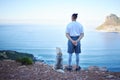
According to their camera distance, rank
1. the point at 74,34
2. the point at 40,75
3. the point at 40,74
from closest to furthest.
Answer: the point at 40,75 → the point at 40,74 → the point at 74,34

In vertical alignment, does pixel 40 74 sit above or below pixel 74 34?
below

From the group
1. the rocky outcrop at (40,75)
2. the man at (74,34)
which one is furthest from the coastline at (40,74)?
Result: the man at (74,34)

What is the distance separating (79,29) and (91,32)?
173 meters

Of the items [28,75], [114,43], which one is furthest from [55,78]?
[114,43]

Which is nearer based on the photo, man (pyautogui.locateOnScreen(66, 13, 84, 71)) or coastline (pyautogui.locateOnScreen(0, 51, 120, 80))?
coastline (pyautogui.locateOnScreen(0, 51, 120, 80))

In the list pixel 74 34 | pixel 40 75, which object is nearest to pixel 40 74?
pixel 40 75

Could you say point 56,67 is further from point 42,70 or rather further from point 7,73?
point 7,73

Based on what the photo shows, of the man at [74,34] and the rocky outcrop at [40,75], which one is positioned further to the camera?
the man at [74,34]

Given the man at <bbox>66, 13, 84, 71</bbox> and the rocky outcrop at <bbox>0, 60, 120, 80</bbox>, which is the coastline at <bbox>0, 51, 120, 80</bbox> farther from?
the man at <bbox>66, 13, 84, 71</bbox>

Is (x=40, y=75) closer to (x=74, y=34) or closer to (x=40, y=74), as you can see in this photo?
(x=40, y=74)

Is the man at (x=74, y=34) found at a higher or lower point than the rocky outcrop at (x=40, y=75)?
higher

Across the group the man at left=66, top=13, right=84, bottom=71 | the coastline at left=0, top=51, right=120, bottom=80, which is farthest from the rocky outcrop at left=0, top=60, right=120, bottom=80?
the man at left=66, top=13, right=84, bottom=71

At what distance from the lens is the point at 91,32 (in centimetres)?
18175

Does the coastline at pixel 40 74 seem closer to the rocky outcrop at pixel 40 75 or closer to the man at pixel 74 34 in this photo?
the rocky outcrop at pixel 40 75
